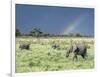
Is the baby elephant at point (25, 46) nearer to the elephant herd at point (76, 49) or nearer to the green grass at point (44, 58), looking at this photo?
the green grass at point (44, 58)

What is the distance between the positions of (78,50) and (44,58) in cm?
44

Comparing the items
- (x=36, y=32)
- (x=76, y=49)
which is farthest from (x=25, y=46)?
(x=76, y=49)

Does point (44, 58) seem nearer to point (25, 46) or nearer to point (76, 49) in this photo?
point (25, 46)

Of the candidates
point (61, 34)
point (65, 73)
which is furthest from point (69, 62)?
point (61, 34)

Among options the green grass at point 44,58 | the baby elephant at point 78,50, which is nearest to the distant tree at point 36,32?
the green grass at point 44,58

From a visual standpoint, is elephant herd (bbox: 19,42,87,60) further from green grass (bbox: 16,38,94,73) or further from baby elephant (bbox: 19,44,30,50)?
baby elephant (bbox: 19,44,30,50)

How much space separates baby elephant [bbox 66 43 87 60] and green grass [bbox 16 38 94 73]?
0.05 metres

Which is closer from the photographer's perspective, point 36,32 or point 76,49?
point 36,32

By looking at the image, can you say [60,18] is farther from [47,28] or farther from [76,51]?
[76,51]

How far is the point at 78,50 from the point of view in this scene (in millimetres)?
2711

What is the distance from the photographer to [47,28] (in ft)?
8.51

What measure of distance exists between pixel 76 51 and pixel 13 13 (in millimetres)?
881

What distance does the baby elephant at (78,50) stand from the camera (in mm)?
2680

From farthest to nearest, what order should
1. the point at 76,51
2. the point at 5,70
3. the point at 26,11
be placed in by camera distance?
the point at 76,51
the point at 26,11
the point at 5,70
